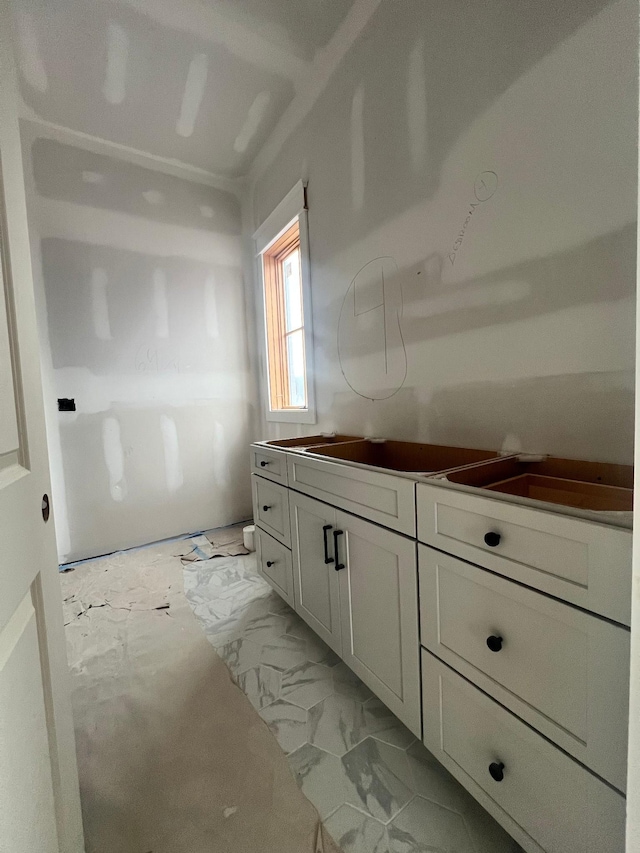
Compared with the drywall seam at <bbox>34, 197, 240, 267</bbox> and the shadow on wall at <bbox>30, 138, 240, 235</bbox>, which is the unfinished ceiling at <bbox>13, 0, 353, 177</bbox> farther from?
the drywall seam at <bbox>34, 197, 240, 267</bbox>

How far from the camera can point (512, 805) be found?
2.56ft

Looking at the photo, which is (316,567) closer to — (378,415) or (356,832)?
(356,832)

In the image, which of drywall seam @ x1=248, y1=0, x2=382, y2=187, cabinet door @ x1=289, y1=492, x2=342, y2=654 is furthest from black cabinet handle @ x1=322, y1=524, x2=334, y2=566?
drywall seam @ x1=248, y1=0, x2=382, y2=187

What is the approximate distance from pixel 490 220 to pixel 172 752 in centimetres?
208

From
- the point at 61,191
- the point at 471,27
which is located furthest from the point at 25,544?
the point at 61,191

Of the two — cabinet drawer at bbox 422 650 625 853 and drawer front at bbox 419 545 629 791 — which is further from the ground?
drawer front at bbox 419 545 629 791

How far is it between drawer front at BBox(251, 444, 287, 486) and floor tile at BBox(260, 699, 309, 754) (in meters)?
0.84

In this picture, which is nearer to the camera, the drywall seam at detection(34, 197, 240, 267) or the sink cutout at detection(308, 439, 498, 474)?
the sink cutout at detection(308, 439, 498, 474)

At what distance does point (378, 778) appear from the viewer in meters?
1.02

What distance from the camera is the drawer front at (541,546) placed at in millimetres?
604

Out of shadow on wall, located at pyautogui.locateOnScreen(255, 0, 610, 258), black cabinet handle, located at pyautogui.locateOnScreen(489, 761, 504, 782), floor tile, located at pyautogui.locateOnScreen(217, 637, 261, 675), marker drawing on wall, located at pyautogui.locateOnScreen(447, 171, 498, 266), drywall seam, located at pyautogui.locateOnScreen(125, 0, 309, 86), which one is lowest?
floor tile, located at pyautogui.locateOnScreen(217, 637, 261, 675)

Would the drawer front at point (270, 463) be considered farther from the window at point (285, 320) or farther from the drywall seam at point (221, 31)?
the drywall seam at point (221, 31)

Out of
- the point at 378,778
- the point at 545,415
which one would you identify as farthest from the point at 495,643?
the point at 545,415

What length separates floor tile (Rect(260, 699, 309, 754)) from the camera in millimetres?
1143
